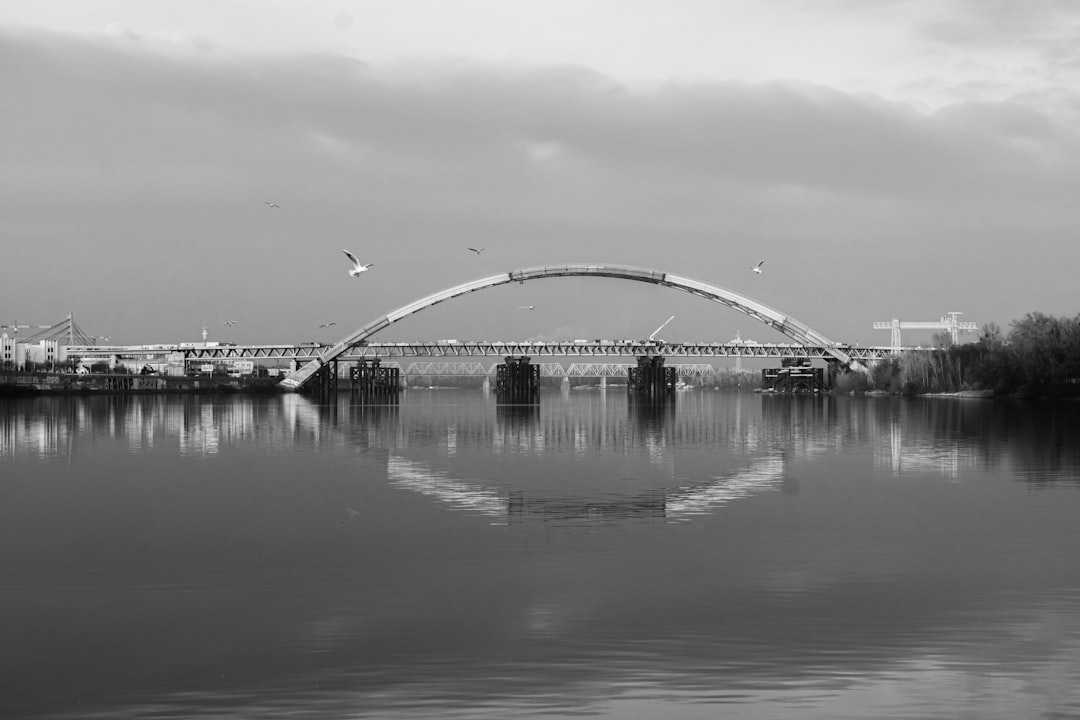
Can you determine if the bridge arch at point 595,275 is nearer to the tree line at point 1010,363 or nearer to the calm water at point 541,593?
the tree line at point 1010,363

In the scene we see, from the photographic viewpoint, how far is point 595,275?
165 m

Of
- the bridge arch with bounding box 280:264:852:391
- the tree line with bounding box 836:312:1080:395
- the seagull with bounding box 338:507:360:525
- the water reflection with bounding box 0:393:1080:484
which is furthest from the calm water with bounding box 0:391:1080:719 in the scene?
the bridge arch with bounding box 280:264:852:391

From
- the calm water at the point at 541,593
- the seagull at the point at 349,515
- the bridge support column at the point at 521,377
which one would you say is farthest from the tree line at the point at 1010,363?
the seagull at the point at 349,515

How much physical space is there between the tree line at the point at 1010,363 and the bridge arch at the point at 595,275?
38.7 m

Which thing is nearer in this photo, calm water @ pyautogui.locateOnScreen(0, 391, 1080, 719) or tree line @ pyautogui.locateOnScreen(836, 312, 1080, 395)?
calm water @ pyautogui.locateOnScreen(0, 391, 1080, 719)

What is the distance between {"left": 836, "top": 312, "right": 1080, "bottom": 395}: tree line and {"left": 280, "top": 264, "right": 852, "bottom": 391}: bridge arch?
38.7 meters

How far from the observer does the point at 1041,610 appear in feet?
45.9

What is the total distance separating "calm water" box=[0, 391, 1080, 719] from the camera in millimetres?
10820

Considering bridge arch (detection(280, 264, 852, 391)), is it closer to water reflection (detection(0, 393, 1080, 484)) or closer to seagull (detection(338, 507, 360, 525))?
water reflection (detection(0, 393, 1080, 484))

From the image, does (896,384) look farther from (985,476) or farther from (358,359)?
(985,476)

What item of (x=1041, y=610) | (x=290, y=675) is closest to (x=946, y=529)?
(x=1041, y=610)

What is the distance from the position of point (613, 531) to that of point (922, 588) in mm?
6588

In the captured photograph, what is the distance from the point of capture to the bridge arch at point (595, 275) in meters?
164

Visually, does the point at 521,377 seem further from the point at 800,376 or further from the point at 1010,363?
the point at 1010,363
